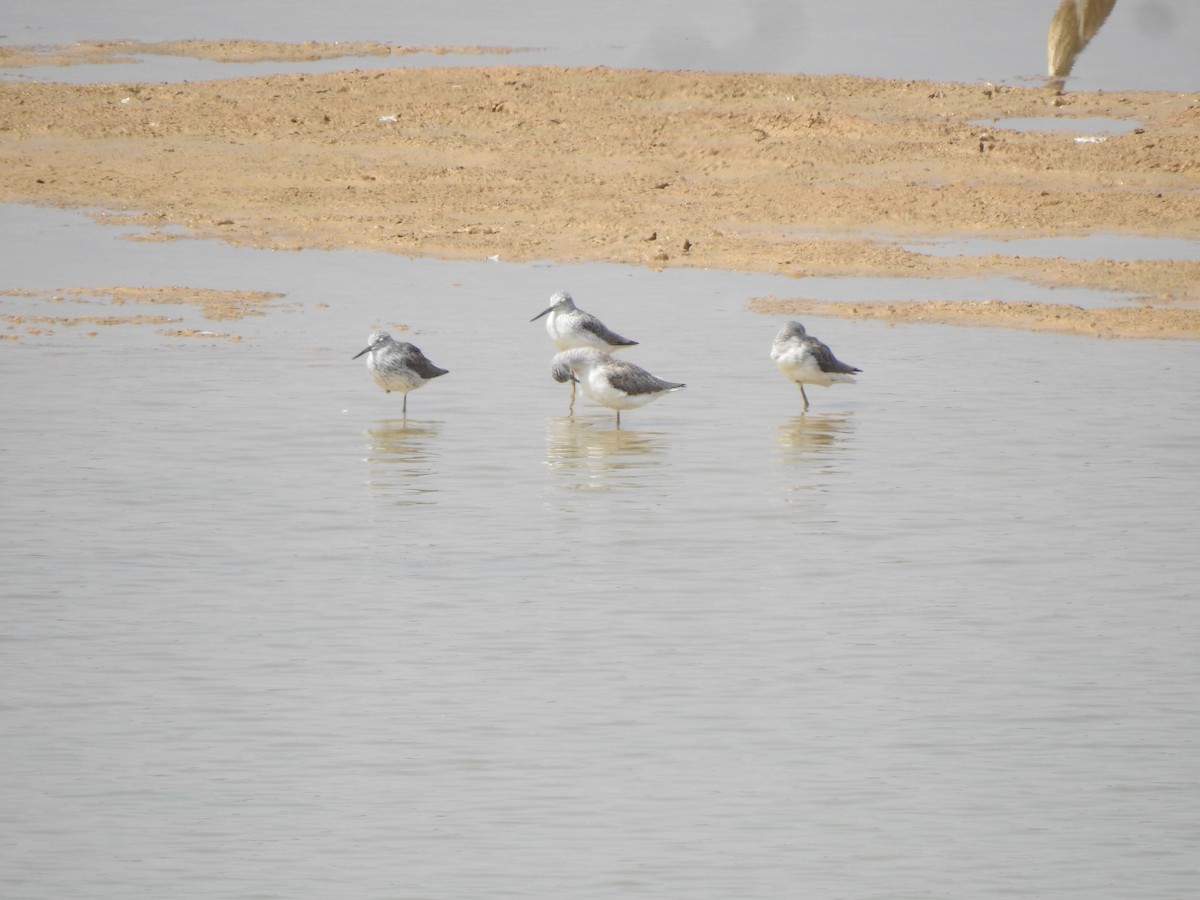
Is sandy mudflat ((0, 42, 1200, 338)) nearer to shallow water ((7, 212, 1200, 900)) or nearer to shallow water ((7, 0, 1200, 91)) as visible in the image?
shallow water ((7, 0, 1200, 91))

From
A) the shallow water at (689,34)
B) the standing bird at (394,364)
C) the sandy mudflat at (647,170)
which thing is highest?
the shallow water at (689,34)

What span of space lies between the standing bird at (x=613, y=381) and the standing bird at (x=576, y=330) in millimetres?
1008

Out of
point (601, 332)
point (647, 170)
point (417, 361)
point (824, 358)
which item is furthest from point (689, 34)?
point (417, 361)

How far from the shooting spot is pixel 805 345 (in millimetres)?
14383

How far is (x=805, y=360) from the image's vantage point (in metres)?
14.4

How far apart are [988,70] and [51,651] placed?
26843 mm

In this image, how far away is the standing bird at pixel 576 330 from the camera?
15.6 m

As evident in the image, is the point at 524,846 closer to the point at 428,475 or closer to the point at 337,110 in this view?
the point at 428,475

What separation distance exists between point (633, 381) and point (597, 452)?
0.77 metres

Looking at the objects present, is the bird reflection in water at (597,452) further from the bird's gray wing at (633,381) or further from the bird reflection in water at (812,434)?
the bird reflection in water at (812,434)

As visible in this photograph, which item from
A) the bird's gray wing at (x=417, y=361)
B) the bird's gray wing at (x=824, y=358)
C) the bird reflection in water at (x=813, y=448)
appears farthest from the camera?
the bird's gray wing at (x=824, y=358)

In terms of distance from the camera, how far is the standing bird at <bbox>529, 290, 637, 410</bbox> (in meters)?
15.6

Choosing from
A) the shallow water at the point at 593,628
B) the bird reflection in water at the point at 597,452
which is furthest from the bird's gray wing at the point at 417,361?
the bird reflection in water at the point at 597,452

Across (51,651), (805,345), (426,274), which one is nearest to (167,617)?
(51,651)
